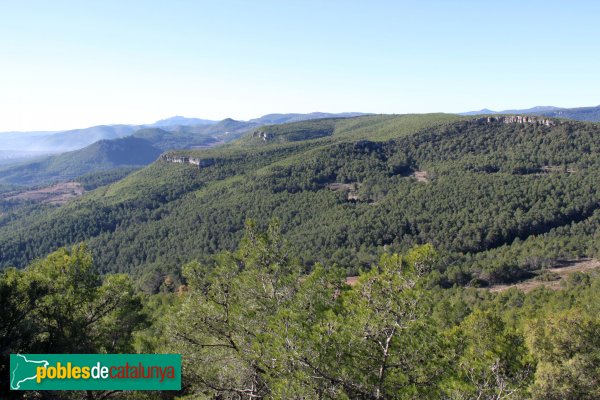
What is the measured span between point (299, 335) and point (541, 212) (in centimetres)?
14220

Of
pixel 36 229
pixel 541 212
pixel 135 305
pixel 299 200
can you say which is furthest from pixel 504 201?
pixel 36 229

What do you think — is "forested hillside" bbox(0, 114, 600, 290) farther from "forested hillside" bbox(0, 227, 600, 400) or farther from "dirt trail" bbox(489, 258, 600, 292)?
"forested hillside" bbox(0, 227, 600, 400)

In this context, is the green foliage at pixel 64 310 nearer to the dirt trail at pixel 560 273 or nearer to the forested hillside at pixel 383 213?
the forested hillside at pixel 383 213

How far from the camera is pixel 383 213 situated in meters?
142

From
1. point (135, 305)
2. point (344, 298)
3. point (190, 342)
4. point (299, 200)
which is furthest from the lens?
point (299, 200)

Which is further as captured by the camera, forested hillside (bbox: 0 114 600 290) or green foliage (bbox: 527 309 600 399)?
forested hillside (bbox: 0 114 600 290)

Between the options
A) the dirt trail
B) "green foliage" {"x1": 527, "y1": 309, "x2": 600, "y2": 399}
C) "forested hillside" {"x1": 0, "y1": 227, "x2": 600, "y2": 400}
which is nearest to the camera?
"forested hillside" {"x1": 0, "y1": 227, "x2": 600, "y2": 400}

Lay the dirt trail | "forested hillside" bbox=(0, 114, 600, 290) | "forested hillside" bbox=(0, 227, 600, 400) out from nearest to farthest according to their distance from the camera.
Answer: "forested hillside" bbox=(0, 227, 600, 400), the dirt trail, "forested hillside" bbox=(0, 114, 600, 290)

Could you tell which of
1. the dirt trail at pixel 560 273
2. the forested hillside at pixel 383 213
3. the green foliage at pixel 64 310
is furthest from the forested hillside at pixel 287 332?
the forested hillside at pixel 383 213

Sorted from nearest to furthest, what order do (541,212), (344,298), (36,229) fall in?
(344,298)
(541,212)
(36,229)

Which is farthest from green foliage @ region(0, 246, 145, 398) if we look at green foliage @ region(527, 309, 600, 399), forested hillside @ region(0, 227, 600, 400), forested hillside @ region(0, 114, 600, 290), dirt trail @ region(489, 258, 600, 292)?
dirt trail @ region(489, 258, 600, 292)

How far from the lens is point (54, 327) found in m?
21.7

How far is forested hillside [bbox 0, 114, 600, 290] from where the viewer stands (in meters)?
117

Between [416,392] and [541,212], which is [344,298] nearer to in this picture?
[416,392]
